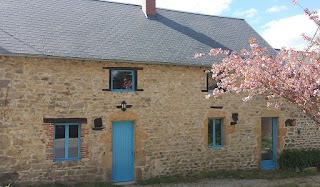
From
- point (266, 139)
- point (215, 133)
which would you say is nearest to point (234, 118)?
point (215, 133)

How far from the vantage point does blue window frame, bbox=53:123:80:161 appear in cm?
938

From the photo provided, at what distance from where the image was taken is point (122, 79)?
10180 millimetres

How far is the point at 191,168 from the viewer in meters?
11.0

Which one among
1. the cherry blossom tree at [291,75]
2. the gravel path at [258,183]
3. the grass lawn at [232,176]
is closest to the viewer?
the cherry blossom tree at [291,75]

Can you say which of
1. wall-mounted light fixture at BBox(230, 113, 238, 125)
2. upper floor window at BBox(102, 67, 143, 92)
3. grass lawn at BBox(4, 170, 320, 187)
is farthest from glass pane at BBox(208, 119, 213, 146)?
upper floor window at BBox(102, 67, 143, 92)

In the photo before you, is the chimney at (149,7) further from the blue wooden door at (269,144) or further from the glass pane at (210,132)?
the blue wooden door at (269,144)

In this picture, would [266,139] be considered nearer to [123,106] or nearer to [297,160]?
[297,160]

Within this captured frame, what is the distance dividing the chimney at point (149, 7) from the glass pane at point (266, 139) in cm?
592

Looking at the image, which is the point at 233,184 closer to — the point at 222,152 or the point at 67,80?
the point at 222,152

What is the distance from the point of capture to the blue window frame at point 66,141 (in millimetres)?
9383

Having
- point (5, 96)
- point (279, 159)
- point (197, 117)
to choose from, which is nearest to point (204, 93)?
point (197, 117)

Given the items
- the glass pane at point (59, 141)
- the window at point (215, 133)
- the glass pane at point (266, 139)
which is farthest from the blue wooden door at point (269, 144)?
the glass pane at point (59, 141)

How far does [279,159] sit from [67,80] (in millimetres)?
8196

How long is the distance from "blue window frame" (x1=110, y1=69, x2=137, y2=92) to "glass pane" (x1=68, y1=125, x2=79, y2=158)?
5.30 feet
